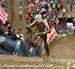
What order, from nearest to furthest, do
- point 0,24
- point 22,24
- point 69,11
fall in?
point 0,24
point 22,24
point 69,11

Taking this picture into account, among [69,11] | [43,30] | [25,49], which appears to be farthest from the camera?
[69,11]

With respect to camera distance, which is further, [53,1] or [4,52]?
[53,1]

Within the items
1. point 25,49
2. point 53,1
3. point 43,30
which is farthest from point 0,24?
point 53,1

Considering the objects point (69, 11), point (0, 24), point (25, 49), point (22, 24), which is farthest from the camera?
point (69, 11)

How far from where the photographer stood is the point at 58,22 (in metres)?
17.7

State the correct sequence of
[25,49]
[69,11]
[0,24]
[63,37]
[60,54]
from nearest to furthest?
[25,49] → [0,24] → [60,54] → [63,37] → [69,11]

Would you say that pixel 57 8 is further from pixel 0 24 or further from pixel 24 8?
pixel 0 24

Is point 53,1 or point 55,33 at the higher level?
point 53,1

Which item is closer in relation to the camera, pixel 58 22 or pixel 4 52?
pixel 4 52

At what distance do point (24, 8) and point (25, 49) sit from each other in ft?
13.3

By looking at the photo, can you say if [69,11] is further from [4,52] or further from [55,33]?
[4,52]

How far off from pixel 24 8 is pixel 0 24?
2.87 metres

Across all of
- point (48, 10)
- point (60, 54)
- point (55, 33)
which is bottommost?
point (60, 54)

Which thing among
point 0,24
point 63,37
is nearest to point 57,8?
point 63,37
